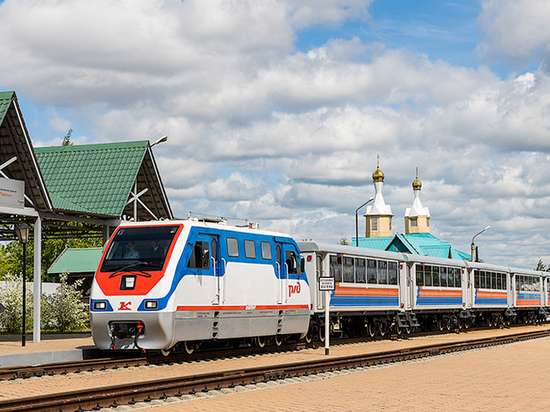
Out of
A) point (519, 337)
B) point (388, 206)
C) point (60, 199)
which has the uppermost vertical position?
point (388, 206)

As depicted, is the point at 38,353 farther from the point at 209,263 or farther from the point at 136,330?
the point at 209,263

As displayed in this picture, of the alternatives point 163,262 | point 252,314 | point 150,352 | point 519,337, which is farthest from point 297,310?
point 519,337

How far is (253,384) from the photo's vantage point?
1406cm

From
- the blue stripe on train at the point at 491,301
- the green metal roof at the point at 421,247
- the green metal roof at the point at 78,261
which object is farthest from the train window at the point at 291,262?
the green metal roof at the point at 421,247

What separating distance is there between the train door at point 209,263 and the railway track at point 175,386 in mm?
3081

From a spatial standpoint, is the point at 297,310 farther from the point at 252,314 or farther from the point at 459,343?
the point at 459,343

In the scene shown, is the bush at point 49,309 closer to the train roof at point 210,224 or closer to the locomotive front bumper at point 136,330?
the train roof at point 210,224

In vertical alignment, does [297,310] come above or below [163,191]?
below

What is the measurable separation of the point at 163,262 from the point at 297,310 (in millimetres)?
6231

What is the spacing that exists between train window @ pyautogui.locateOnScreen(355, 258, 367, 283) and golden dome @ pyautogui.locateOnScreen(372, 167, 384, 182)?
101277 millimetres

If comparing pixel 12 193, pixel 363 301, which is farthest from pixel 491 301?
pixel 12 193

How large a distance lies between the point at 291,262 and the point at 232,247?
3164mm

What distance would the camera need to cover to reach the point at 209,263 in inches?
724

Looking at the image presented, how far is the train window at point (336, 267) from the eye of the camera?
81.1 feet
